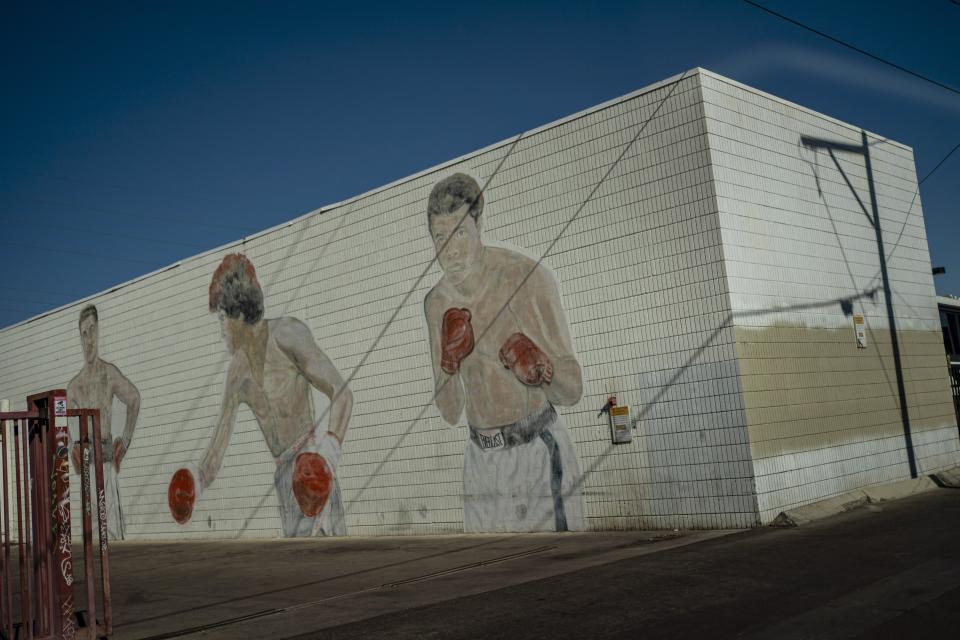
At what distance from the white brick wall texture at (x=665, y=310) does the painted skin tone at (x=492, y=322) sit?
33 cm

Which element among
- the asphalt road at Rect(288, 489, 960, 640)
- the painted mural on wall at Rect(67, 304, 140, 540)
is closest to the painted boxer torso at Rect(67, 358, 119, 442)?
the painted mural on wall at Rect(67, 304, 140, 540)

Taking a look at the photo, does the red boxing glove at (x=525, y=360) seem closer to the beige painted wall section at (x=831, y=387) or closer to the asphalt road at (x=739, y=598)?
the beige painted wall section at (x=831, y=387)

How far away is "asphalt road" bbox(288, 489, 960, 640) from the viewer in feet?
22.5

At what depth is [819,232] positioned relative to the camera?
15883mm

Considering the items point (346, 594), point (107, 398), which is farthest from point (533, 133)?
point (107, 398)

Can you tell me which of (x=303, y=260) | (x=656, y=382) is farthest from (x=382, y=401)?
(x=656, y=382)

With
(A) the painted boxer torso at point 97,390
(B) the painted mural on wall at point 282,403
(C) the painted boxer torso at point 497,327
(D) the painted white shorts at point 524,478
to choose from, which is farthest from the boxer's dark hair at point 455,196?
(A) the painted boxer torso at point 97,390

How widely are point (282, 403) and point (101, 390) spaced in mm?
8567

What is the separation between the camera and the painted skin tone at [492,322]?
15391 mm

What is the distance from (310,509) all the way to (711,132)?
11.8 metres

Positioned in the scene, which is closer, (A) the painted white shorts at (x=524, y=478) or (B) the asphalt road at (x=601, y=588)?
(B) the asphalt road at (x=601, y=588)

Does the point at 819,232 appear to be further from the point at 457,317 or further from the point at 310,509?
the point at 310,509

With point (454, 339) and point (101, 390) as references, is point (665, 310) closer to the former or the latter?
point (454, 339)

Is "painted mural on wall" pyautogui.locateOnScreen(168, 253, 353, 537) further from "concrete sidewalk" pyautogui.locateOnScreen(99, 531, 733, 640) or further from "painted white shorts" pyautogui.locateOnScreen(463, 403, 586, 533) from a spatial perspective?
"painted white shorts" pyautogui.locateOnScreen(463, 403, 586, 533)
